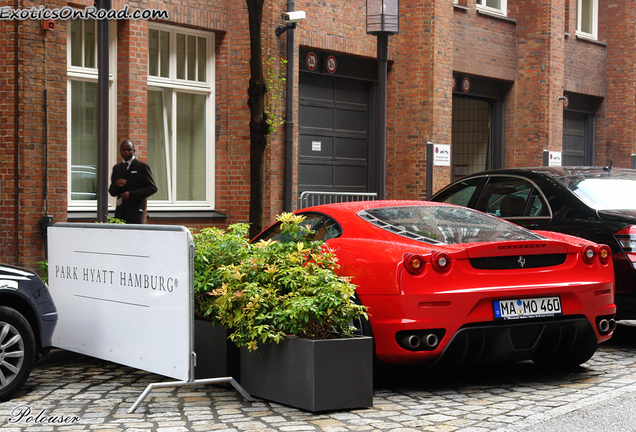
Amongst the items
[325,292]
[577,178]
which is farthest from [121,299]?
[577,178]

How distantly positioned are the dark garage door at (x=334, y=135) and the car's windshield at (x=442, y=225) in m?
9.33

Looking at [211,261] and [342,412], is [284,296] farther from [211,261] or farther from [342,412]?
[211,261]

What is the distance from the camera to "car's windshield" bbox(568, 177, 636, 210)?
7.87 m

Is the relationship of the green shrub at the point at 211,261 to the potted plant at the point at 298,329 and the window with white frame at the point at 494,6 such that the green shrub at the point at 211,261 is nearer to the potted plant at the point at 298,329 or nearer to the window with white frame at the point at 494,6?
the potted plant at the point at 298,329

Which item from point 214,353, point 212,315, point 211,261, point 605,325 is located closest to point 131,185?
point 211,261

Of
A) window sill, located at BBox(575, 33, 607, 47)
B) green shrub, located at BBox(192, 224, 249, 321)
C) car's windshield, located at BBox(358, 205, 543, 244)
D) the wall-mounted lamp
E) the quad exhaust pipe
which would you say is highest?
window sill, located at BBox(575, 33, 607, 47)

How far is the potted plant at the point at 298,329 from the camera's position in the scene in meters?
5.34

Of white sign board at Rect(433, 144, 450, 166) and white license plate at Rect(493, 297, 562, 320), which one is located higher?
white sign board at Rect(433, 144, 450, 166)

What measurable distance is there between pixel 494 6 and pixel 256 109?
11951 mm

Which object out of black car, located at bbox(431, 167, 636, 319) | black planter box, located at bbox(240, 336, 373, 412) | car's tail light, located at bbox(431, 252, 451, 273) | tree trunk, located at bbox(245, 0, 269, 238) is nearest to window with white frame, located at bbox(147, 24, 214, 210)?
tree trunk, located at bbox(245, 0, 269, 238)

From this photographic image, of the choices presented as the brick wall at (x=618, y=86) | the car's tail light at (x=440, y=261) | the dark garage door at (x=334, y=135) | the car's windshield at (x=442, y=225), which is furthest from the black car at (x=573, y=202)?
the brick wall at (x=618, y=86)

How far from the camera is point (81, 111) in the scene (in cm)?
1297

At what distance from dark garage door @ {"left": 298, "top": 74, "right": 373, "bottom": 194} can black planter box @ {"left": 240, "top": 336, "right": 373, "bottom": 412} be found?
10642 millimetres

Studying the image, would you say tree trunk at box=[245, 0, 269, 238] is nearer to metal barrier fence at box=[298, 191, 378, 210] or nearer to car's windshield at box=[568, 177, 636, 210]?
metal barrier fence at box=[298, 191, 378, 210]
